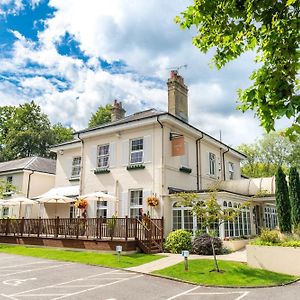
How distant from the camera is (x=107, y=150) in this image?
2480 cm

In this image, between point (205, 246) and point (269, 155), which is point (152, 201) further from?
point (269, 155)

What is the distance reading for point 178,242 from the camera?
18.5 meters

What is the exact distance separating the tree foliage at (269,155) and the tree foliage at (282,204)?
31783 mm

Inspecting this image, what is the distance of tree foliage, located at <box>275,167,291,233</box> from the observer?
19.2 meters

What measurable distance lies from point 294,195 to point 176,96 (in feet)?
36.6

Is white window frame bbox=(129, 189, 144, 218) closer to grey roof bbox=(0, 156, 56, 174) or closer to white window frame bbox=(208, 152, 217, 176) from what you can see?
white window frame bbox=(208, 152, 217, 176)

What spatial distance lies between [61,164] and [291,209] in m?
19.4

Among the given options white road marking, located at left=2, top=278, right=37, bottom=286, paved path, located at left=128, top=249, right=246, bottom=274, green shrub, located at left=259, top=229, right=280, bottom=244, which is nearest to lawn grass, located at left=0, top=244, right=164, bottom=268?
paved path, located at left=128, top=249, right=246, bottom=274

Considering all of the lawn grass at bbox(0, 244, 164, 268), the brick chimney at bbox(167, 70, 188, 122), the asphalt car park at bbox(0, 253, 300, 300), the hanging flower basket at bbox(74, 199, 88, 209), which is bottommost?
the asphalt car park at bbox(0, 253, 300, 300)

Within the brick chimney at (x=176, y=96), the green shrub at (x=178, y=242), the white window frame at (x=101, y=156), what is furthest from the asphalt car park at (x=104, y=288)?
the brick chimney at (x=176, y=96)

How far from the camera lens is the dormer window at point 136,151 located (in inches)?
895

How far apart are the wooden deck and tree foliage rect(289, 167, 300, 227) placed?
8053 millimetres

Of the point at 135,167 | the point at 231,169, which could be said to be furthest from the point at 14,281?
the point at 231,169

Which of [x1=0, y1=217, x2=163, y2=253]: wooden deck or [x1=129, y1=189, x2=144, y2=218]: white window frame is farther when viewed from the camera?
[x1=129, y1=189, x2=144, y2=218]: white window frame
